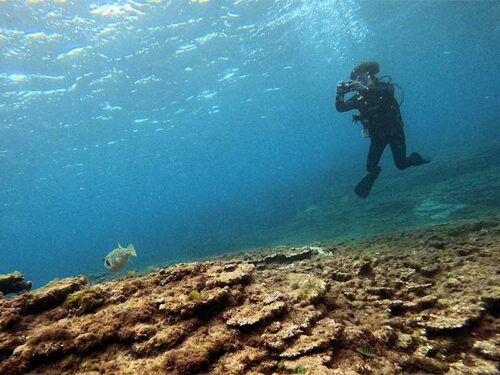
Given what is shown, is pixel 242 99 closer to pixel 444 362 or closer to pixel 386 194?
pixel 386 194

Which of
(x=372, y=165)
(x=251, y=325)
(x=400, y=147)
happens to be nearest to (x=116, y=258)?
(x=251, y=325)

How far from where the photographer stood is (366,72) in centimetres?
973

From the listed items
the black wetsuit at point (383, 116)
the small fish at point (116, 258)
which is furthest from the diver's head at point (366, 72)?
the small fish at point (116, 258)

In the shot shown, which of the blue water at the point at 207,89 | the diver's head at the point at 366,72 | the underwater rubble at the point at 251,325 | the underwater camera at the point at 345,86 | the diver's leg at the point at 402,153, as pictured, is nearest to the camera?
the underwater rubble at the point at 251,325

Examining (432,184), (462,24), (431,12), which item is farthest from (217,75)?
(462,24)

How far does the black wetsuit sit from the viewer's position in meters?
9.58

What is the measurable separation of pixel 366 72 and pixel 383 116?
1564 millimetres

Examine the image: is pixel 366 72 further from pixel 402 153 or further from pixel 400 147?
pixel 402 153

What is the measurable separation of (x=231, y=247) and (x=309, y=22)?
2011 cm

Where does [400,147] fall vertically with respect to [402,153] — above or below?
above

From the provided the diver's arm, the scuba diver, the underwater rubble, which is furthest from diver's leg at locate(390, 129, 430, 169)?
the underwater rubble

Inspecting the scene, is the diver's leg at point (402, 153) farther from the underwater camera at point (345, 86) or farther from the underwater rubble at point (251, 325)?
the underwater rubble at point (251, 325)

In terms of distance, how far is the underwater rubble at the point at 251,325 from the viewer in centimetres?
255

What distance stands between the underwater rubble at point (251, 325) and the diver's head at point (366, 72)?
7109 millimetres
